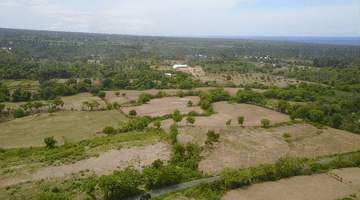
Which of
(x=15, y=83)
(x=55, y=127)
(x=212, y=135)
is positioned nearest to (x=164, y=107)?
(x=212, y=135)

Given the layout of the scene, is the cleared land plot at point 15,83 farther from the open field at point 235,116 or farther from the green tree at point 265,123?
the green tree at point 265,123

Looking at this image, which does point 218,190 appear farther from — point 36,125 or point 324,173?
point 36,125

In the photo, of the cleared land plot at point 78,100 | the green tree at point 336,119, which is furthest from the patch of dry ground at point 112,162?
the green tree at point 336,119

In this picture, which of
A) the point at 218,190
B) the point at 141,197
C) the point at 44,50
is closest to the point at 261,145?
the point at 218,190

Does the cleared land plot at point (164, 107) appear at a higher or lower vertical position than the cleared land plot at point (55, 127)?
higher

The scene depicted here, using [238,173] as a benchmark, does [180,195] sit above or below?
below

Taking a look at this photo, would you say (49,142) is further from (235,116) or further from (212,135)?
(235,116)

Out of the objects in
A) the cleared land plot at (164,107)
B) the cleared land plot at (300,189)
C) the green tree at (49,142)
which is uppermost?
the cleared land plot at (164,107)
